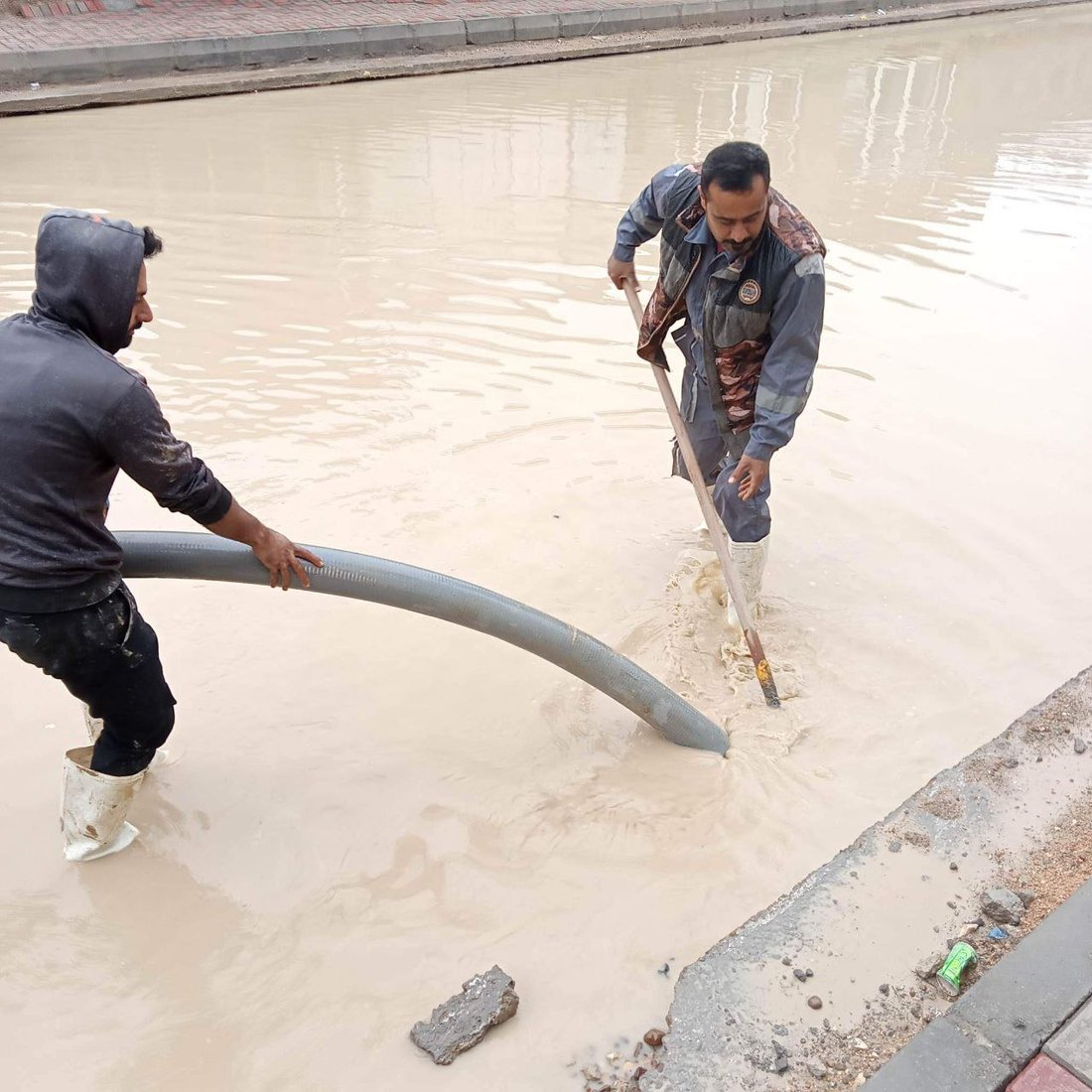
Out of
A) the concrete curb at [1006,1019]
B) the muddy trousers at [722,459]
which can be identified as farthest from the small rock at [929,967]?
the muddy trousers at [722,459]

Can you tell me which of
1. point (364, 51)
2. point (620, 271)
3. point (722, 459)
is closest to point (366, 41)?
point (364, 51)

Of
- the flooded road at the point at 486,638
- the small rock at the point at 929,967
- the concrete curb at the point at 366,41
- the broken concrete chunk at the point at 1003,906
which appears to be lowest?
the flooded road at the point at 486,638

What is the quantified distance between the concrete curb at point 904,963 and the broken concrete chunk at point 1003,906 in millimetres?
26

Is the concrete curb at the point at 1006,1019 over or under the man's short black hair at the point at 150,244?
under

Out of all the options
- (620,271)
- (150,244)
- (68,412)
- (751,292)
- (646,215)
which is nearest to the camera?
(68,412)

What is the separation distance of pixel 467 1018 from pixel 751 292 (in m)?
2.08

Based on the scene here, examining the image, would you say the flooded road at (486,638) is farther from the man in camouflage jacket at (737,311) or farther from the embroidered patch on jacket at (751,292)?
the embroidered patch on jacket at (751,292)

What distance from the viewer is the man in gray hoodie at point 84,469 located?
1.99 metres

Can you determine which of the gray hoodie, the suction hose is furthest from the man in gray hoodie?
the suction hose

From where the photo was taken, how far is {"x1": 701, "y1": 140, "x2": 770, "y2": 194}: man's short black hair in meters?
2.73

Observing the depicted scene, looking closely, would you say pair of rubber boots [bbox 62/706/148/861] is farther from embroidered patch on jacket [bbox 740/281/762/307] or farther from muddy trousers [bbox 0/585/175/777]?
embroidered patch on jacket [bbox 740/281/762/307]

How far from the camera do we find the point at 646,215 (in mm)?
3467

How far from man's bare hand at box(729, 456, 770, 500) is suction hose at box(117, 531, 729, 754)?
0.66m

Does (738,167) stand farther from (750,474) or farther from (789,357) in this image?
(750,474)
